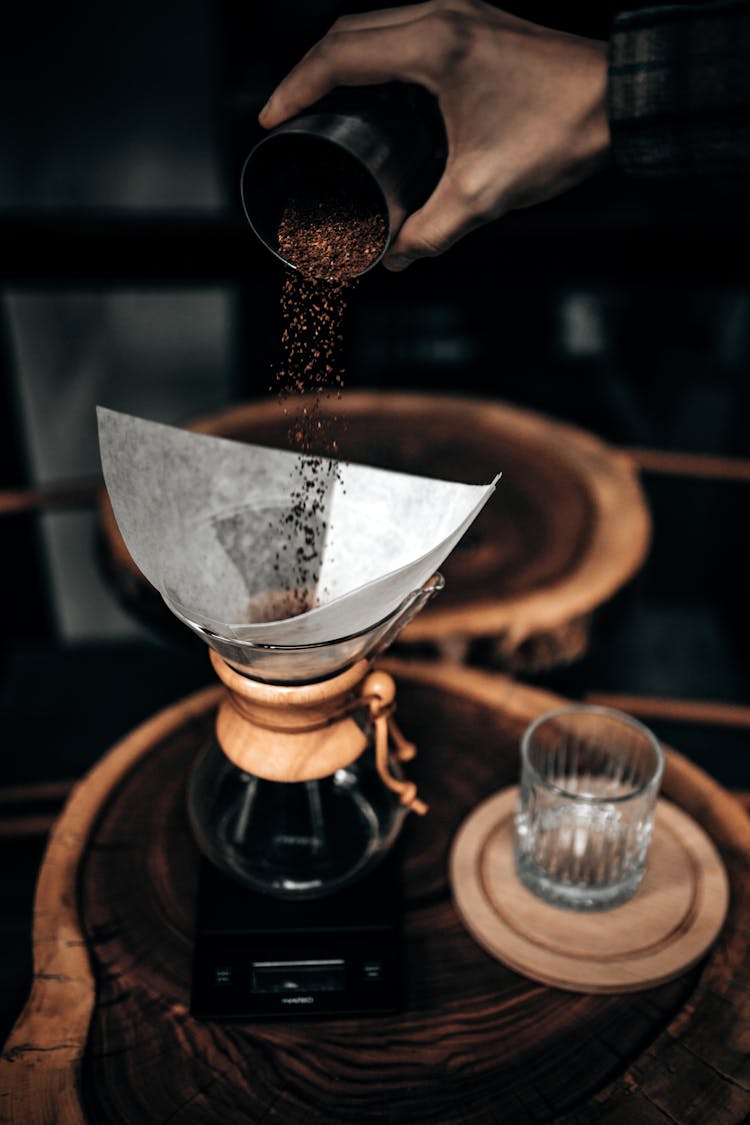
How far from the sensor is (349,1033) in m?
0.84

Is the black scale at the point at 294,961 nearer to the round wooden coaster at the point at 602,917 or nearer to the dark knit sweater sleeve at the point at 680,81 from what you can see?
the round wooden coaster at the point at 602,917

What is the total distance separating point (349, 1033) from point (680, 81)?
0.94 meters

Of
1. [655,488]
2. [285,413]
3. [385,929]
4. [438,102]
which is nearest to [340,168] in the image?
[438,102]

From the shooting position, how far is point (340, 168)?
0.84 meters

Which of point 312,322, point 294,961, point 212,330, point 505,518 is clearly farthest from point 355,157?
point 212,330

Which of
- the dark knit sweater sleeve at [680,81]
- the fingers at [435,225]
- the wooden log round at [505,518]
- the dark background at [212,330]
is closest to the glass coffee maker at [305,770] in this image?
the fingers at [435,225]

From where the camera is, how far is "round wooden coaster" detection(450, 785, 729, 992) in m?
0.88

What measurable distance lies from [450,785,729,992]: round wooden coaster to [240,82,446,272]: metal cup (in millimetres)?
597

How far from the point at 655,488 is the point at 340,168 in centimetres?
254

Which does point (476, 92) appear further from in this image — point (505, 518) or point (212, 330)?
point (212, 330)

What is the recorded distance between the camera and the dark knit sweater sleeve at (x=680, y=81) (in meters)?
0.92

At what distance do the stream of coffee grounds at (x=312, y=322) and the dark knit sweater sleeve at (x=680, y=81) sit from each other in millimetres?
307

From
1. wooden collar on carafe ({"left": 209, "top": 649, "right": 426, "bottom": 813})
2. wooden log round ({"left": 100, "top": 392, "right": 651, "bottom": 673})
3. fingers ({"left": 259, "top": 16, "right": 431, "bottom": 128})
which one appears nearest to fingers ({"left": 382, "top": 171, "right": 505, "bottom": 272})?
fingers ({"left": 259, "top": 16, "right": 431, "bottom": 128})

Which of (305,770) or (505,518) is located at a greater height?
(305,770)
